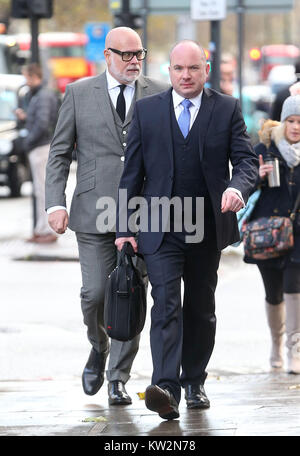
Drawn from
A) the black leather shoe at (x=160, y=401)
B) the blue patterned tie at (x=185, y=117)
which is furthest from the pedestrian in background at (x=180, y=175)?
the black leather shoe at (x=160, y=401)

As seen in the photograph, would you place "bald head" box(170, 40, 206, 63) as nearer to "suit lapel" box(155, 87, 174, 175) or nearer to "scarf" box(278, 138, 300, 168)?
"suit lapel" box(155, 87, 174, 175)

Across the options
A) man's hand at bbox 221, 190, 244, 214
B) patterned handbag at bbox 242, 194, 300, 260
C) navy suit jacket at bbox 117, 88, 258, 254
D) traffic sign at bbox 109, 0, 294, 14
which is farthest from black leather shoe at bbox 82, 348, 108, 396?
traffic sign at bbox 109, 0, 294, 14

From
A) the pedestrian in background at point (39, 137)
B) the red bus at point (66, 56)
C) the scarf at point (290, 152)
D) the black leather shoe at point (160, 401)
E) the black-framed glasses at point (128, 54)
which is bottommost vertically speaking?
the red bus at point (66, 56)

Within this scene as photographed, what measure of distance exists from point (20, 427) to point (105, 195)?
60.0 inches

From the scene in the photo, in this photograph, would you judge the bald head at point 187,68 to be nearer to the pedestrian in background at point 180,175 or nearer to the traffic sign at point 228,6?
the pedestrian in background at point 180,175

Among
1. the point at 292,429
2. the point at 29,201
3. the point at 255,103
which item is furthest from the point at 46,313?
the point at 255,103

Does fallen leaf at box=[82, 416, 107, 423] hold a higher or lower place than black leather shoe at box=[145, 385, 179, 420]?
lower

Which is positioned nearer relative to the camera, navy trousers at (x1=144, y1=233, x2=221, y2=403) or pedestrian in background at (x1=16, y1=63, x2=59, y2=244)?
navy trousers at (x1=144, y1=233, x2=221, y2=403)

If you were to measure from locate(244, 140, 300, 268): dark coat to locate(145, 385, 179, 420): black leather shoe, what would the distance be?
87.1 inches

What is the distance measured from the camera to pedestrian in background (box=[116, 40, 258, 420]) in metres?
6.30

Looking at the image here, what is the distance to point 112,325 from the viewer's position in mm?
6512

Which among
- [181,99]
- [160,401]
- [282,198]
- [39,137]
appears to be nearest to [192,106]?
[181,99]

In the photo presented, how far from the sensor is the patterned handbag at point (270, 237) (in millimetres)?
7980

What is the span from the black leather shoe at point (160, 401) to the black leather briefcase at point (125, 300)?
525 millimetres
